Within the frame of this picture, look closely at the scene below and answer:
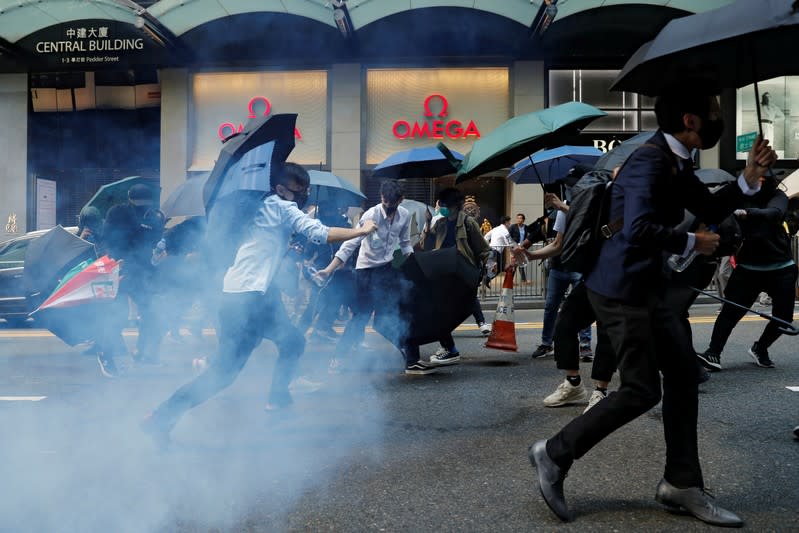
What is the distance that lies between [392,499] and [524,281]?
32.2 feet

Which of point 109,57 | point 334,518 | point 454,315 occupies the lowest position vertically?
point 334,518

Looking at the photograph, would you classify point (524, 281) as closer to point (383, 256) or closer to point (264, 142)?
point (383, 256)

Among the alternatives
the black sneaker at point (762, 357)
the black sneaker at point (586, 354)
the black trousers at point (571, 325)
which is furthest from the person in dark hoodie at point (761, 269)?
the black trousers at point (571, 325)

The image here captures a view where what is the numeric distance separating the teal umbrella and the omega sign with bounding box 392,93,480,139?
10844mm

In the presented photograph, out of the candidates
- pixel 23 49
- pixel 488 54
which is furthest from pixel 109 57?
pixel 488 54

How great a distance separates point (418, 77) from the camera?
1644cm

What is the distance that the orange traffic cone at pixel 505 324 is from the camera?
573 cm

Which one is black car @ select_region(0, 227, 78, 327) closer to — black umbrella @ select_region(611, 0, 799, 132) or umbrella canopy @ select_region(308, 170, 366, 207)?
umbrella canopy @ select_region(308, 170, 366, 207)

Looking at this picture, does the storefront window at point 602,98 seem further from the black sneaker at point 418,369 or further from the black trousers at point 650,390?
the black trousers at point 650,390

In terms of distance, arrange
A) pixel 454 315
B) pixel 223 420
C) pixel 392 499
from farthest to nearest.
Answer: pixel 454 315 → pixel 223 420 → pixel 392 499

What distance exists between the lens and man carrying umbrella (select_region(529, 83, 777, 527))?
2.52 meters

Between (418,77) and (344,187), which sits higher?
(418,77)

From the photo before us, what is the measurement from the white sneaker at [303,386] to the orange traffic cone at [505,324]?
1.56 metres

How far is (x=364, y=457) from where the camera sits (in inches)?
133
